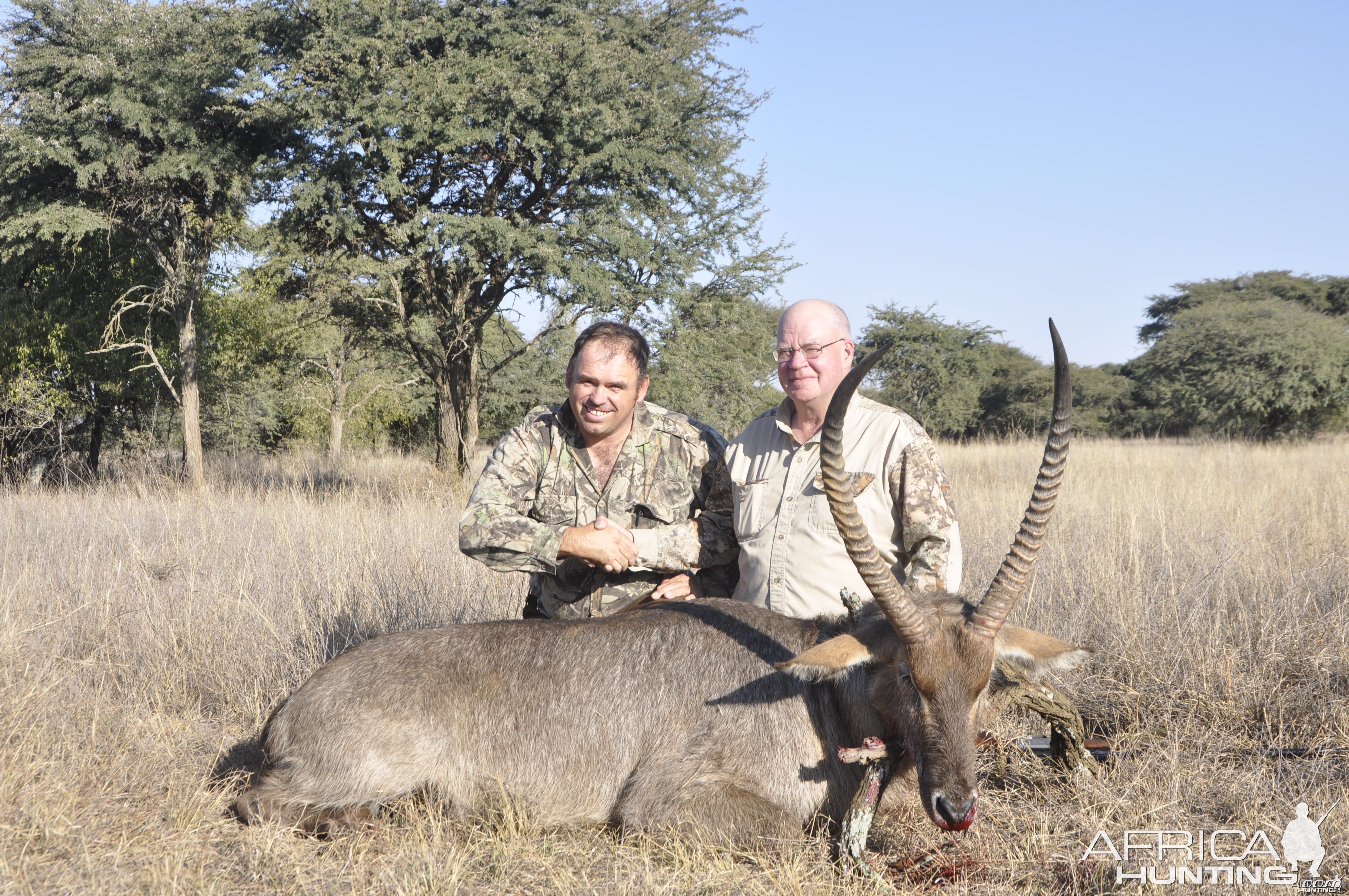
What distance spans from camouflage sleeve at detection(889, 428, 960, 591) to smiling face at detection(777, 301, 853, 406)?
0.53 m

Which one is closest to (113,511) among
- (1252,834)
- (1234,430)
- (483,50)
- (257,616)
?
(257,616)

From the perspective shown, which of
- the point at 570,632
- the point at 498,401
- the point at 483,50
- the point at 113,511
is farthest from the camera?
the point at 498,401

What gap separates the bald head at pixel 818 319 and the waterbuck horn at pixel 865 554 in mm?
1438

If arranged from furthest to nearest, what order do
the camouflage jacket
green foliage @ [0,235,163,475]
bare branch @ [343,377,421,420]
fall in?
bare branch @ [343,377,421,420]
green foliage @ [0,235,163,475]
the camouflage jacket

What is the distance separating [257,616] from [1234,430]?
26.3m

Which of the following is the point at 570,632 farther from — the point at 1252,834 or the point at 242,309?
the point at 242,309

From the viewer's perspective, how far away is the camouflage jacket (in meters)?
5.39

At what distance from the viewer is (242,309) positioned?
68.1ft

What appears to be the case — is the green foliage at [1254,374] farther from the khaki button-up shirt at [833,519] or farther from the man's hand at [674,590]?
the man's hand at [674,590]

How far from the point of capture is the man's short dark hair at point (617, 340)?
521cm

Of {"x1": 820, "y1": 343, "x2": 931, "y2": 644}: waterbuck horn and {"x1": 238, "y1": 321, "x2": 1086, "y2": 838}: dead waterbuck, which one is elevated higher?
{"x1": 820, "y1": 343, "x2": 931, "y2": 644}: waterbuck horn

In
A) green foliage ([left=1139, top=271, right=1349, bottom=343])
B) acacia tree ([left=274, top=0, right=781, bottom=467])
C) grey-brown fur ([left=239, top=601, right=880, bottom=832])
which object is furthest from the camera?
green foliage ([left=1139, top=271, right=1349, bottom=343])

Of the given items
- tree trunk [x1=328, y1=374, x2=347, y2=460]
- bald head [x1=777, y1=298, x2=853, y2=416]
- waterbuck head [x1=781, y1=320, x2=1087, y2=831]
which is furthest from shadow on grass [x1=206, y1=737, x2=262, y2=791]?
tree trunk [x1=328, y1=374, x2=347, y2=460]

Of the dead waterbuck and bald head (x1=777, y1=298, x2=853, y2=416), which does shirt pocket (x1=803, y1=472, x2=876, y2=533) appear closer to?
bald head (x1=777, y1=298, x2=853, y2=416)
